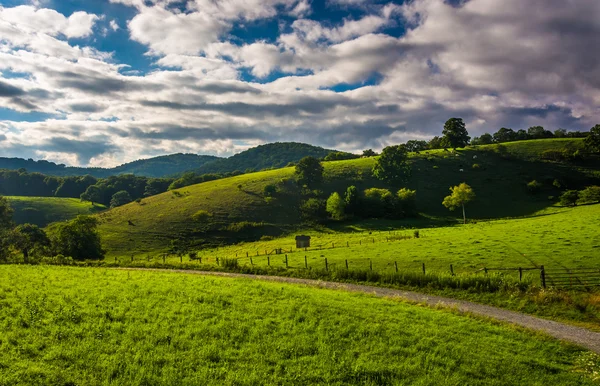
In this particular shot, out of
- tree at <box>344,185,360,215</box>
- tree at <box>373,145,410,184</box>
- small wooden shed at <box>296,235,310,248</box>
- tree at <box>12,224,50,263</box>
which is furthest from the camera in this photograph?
tree at <box>373,145,410,184</box>

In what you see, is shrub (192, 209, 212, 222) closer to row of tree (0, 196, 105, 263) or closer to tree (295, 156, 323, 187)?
row of tree (0, 196, 105, 263)

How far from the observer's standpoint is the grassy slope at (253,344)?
39.2 ft

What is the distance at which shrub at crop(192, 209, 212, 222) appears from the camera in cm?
9844

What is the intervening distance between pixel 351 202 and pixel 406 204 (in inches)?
647

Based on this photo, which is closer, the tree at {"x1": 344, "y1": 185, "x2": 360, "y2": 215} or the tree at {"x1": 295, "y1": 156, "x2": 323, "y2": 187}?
the tree at {"x1": 344, "y1": 185, "x2": 360, "y2": 215}

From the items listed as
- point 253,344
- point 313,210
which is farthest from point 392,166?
point 253,344

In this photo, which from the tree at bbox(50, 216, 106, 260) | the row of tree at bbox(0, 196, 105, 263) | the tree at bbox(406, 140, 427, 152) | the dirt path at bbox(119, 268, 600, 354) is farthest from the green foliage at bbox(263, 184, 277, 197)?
the tree at bbox(406, 140, 427, 152)

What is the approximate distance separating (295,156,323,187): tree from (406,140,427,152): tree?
70.7 m

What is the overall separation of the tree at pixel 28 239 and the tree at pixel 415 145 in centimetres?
15353

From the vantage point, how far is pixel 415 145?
587ft

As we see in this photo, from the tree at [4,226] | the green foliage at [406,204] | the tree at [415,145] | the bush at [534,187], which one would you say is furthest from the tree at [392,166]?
the tree at [4,226]

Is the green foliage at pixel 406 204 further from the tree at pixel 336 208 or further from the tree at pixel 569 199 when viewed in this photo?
the tree at pixel 569 199

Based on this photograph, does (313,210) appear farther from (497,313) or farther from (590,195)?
(497,313)

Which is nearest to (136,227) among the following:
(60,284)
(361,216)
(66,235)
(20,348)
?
(66,235)
